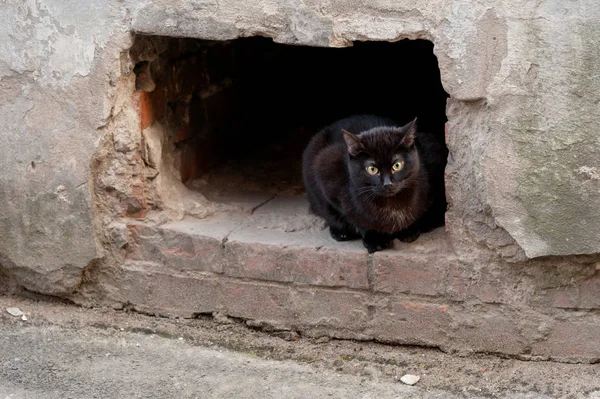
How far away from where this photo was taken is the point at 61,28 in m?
3.42

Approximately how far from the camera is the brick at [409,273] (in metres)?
3.39

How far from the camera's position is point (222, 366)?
3445 millimetres

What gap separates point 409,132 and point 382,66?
1.84 metres

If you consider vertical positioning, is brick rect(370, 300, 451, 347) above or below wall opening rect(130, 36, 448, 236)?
below

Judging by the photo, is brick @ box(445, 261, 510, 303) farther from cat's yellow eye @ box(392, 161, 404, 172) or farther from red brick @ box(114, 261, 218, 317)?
red brick @ box(114, 261, 218, 317)

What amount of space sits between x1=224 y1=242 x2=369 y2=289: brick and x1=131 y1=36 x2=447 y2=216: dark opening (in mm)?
542

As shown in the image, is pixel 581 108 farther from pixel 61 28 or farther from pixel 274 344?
pixel 61 28

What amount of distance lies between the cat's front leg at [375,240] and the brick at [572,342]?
66 cm

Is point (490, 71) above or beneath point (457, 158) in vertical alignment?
above

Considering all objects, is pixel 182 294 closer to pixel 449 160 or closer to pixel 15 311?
pixel 15 311

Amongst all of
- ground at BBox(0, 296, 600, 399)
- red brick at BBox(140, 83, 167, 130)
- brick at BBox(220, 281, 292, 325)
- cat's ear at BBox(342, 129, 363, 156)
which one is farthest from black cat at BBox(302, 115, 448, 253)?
red brick at BBox(140, 83, 167, 130)

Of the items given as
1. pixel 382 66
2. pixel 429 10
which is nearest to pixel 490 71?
pixel 429 10

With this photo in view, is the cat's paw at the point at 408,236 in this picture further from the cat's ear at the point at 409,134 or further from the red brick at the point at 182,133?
the red brick at the point at 182,133

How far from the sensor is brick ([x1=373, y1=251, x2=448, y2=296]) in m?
3.39
